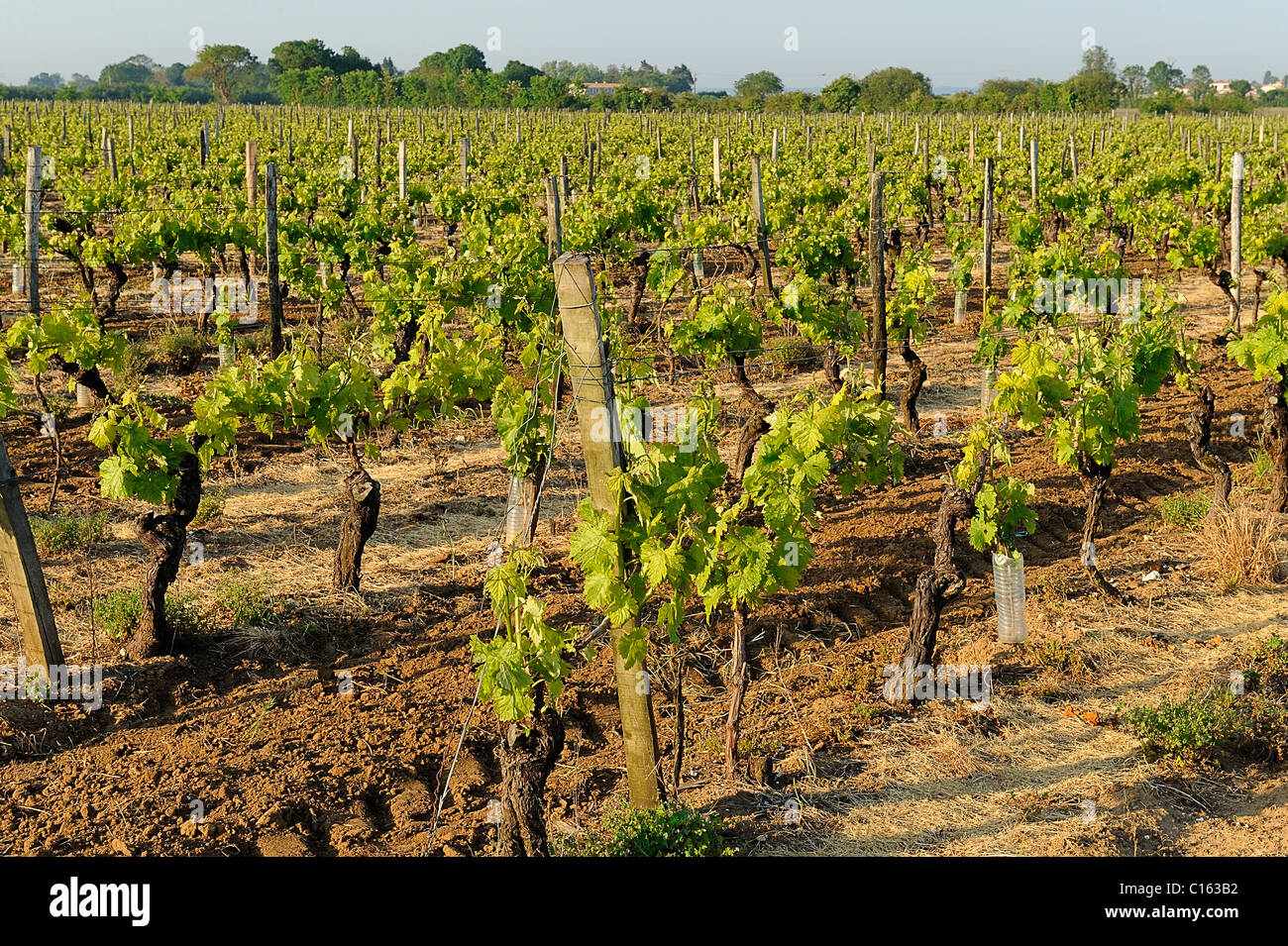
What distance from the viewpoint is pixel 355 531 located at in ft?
22.9

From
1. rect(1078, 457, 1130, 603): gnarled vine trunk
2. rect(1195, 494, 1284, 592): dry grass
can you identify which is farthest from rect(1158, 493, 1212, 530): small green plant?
rect(1078, 457, 1130, 603): gnarled vine trunk

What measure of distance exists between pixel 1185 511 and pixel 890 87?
65.6m

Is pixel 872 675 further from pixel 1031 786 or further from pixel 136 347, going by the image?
pixel 136 347

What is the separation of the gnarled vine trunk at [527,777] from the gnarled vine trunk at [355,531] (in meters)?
2.69

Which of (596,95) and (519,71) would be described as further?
(519,71)

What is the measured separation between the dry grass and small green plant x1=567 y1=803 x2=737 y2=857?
13.6 feet

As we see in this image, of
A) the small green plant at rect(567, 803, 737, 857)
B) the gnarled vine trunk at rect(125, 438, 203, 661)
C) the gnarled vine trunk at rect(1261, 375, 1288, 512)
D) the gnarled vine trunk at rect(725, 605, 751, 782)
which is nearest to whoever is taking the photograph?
the small green plant at rect(567, 803, 737, 857)

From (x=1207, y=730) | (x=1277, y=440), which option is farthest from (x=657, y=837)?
(x=1277, y=440)

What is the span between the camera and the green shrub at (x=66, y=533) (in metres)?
7.47

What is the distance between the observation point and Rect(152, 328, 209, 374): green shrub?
38.5ft

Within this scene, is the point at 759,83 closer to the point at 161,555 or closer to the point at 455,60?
the point at 455,60

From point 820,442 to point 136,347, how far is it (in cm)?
892

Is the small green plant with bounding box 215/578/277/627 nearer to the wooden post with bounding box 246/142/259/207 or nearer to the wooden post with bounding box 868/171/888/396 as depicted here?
the wooden post with bounding box 868/171/888/396

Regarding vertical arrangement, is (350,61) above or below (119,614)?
above
